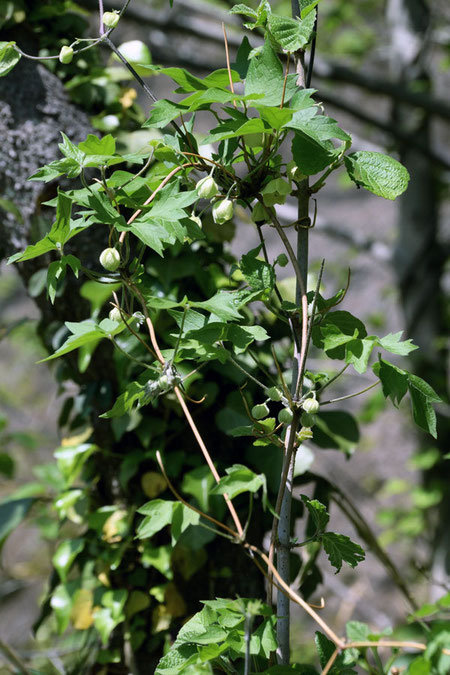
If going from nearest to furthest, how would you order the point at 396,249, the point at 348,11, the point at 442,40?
the point at 396,249 < the point at 442,40 < the point at 348,11

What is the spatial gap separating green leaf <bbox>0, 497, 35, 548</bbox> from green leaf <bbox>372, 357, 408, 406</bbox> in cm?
75

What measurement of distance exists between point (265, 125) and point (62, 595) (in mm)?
785

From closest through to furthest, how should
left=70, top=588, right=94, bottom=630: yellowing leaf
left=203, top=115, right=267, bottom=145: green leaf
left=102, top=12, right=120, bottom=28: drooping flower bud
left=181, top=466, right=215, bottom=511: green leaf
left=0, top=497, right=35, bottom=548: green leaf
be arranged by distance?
1. left=203, top=115, right=267, bottom=145: green leaf
2. left=102, top=12, right=120, bottom=28: drooping flower bud
3. left=181, top=466, right=215, bottom=511: green leaf
4. left=70, top=588, right=94, bottom=630: yellowing leaf
5. left=0, top=497, right=35, bottom=548: green leaf

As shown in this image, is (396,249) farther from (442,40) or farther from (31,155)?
(31,155)

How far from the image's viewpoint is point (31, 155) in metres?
0.97

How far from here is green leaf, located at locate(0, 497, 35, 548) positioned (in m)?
1.05

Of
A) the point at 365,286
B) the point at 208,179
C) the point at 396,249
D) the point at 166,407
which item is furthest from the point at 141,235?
the point at 365,286

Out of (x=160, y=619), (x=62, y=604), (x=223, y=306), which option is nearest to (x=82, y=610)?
(x=62, y=604)

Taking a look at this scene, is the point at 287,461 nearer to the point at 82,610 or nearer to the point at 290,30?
the point at 290,30

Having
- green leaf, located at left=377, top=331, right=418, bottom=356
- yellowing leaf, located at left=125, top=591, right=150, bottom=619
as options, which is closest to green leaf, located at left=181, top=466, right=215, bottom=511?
yellowing leaf, located at left=125, top=591, right=150, bottom=619

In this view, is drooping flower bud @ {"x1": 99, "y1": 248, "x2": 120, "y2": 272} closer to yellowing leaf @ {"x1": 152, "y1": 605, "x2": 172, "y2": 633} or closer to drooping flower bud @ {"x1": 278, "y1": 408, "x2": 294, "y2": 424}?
drooping flower bud @ {"x1": 278, "y1": 408, "x2": 294, "y2": 424}

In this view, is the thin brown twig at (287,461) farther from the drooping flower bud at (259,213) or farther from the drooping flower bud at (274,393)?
the drooping flower bud at (259,213)

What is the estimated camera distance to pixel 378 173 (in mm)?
596

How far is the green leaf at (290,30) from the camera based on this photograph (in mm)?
557
